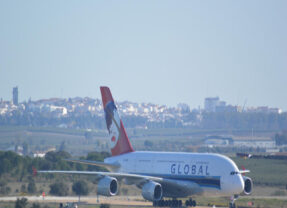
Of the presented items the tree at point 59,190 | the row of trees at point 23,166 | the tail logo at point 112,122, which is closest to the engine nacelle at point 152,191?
the tail logo at point 112,122

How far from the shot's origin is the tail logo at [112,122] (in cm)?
6262

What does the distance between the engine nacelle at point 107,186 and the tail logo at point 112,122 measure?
7.78 m

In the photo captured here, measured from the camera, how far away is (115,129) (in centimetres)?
6269

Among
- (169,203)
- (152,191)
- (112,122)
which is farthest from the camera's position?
(112,122)

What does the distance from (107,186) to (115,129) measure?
905 centimetres

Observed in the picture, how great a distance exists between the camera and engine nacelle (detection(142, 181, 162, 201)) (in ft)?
178

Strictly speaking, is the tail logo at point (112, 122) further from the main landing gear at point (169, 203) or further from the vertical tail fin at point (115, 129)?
the main landing gear at point (169, 203)

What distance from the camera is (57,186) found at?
6681 centimetres

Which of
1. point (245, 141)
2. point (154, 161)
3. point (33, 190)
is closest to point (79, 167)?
point (33, 190)

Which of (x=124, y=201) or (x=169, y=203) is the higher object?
(x=169, y=203)

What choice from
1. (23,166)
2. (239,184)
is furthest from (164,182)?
(23,166)

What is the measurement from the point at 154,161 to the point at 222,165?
22.7 feet

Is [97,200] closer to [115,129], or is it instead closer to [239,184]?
[115,129]

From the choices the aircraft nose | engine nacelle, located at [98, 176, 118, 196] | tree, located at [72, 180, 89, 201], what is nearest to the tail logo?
tree, located at [72, 180, 89, 201]
